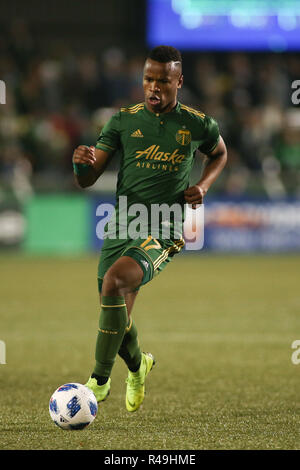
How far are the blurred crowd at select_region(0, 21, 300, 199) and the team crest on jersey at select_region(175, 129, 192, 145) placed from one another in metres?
9.79

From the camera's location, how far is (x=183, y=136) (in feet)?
16.6

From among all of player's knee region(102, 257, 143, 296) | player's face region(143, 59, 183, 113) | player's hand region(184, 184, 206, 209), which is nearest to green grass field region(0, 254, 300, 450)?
player's knee region(102, 257, 143, 296)

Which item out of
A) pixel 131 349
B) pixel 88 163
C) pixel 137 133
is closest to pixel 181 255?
pixel 131 349

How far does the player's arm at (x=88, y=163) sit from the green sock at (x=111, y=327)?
0.73 m

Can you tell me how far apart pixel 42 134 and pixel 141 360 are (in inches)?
404

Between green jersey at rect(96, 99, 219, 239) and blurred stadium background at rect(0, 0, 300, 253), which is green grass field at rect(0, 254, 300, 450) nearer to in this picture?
green jersey at rect(96, 99, 219, 239)

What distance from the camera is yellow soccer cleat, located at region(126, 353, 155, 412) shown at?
16.1 feet

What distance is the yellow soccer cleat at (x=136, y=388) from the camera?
16.1 feet

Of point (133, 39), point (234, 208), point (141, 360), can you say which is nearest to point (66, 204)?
point (234, 208)

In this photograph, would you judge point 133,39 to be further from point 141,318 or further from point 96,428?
point 96,428

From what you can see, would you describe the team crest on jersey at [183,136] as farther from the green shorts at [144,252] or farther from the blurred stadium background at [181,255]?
the blurred stadium background at [181,255]

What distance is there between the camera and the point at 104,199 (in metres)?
15.2

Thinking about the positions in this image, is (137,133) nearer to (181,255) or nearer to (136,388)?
(136,388)

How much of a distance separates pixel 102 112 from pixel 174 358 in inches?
374
